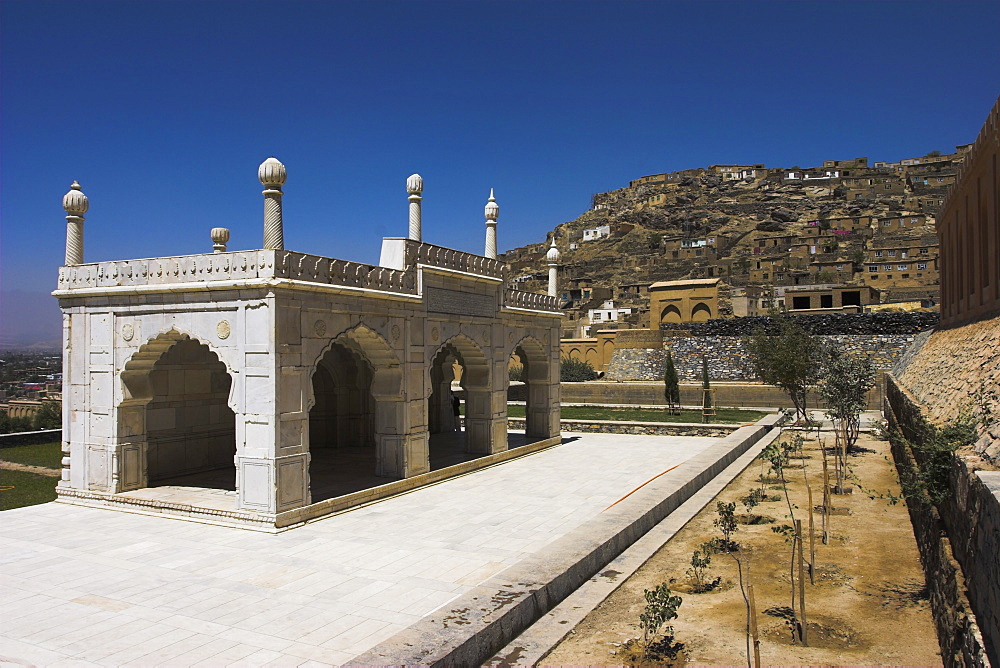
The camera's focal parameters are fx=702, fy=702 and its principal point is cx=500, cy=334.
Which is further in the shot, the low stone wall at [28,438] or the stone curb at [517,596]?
the low stone wall at [28,438]

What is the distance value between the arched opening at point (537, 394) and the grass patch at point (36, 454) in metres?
11.8

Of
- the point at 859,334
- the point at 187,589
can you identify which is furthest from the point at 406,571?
the point at 859,334

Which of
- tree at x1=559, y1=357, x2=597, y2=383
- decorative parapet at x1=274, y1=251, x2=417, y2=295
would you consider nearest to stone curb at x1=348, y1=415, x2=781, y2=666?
decorative parapet at x1=274, y1=251, x2=417, y2=295

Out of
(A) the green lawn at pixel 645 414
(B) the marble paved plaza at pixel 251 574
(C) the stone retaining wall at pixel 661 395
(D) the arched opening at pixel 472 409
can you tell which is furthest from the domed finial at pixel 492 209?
(C) the stone retaining wall at pixel 661 395

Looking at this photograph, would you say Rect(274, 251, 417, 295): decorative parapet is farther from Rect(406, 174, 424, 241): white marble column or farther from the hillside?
the hillside

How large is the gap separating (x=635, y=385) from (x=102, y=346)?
26.0 metres

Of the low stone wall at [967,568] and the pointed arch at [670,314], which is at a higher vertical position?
the pointed arch at [670,314]

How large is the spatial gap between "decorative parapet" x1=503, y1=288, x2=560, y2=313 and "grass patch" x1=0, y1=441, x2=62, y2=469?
1161 centimetres

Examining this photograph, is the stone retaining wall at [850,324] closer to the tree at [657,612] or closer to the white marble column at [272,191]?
the white marble column at [272,191]

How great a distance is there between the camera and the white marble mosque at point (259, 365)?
34.4ft

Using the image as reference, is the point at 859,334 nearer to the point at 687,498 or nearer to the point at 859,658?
the point at 687,498

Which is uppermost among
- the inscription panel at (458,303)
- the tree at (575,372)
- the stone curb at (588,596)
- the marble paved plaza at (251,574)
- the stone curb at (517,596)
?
the inscription panel at (458,303)

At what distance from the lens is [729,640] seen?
6.15 m

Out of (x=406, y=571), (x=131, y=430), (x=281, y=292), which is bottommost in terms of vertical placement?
(x=406, y=571)
